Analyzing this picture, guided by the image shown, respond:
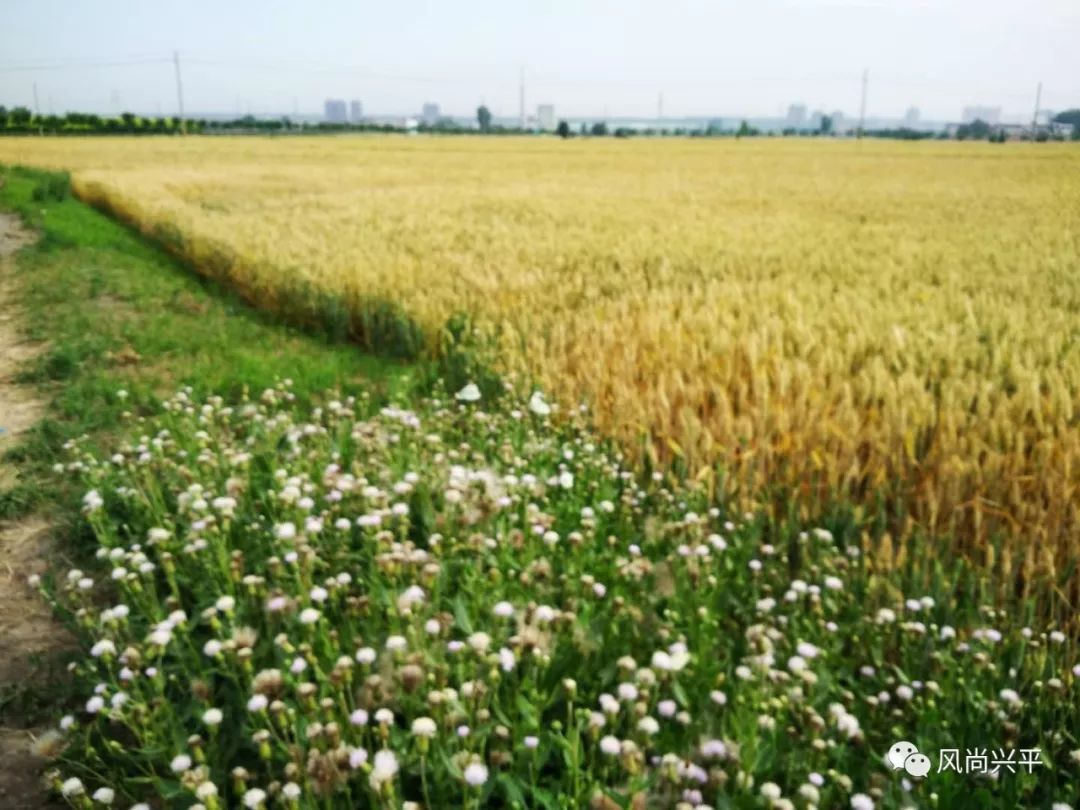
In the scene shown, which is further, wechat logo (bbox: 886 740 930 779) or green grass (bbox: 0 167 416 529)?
green grass (bbox: 0 167 416 529)

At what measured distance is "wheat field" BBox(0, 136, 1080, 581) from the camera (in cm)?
347

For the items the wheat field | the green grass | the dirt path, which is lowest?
the dirt path

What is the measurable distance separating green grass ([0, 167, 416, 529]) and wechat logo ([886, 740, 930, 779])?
11.6ft

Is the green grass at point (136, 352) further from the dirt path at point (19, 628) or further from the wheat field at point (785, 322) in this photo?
the wheat field at point (785, 322)

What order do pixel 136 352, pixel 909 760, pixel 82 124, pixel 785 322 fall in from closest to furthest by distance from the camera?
pixel 909 760 < pixel 785 322 < pixel 136 352 < pixel 82 124

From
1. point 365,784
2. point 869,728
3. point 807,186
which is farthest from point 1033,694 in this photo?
point 807,186

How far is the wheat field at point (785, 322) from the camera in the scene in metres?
3.47

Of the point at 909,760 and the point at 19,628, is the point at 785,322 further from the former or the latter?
the point at 19,628

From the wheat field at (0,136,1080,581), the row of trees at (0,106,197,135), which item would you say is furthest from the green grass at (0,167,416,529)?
the row of trees at (0,106,197,135)

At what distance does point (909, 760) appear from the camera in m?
2.08

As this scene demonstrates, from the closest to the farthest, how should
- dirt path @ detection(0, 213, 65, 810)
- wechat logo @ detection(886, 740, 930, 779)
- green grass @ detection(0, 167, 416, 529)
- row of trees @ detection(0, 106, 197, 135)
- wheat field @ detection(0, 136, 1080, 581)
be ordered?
1. wechat logo @ detection(886, 740, 930, 779)
2. dirt path @ detection(0, 213, 65, 810)
3. wheat field @ detection(0, 136, 1080, 581)
4. green grass @ detection(0, 167, 416, 529)
5. row of trees @ detection(0, 106, 197, 135)

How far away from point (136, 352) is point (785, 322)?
502 centimetres

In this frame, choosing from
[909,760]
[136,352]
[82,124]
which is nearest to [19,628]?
[909,760]

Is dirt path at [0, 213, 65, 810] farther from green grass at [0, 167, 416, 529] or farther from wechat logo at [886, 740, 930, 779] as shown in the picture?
wechat logo at [886, 740, 930, 779]
